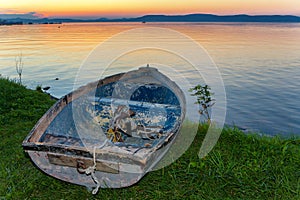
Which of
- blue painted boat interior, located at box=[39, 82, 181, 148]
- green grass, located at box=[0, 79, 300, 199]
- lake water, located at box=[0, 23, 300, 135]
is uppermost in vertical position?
blue painted boat interior, located at box=[39, 82, 181, 148]

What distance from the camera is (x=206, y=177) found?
12.8 feet

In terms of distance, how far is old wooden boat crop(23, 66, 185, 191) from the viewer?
2.80 metres

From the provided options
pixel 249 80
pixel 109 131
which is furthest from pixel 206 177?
pixel 249 80

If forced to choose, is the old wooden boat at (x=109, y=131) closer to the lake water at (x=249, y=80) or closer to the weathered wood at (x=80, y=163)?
the weathered wood at (x=80, y=163)

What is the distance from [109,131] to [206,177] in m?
1.60

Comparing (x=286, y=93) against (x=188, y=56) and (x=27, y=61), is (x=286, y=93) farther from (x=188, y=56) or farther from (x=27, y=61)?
(x=27, y=61)

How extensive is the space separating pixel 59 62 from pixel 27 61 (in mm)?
2694

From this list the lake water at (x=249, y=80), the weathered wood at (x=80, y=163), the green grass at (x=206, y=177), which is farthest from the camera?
the lake water at (x=249, y=80)

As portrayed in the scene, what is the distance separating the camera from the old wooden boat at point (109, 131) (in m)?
2.80

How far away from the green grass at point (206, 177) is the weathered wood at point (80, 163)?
929 millimetres

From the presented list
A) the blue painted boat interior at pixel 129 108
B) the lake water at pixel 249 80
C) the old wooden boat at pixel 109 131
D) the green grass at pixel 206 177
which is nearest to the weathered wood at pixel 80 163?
the old wooden boat at pixel 109 131

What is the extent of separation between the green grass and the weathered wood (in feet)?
3.05

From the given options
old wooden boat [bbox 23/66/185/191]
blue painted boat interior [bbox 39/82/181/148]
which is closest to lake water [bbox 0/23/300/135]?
blue painted boat interior [bbox 39/82/181/148]

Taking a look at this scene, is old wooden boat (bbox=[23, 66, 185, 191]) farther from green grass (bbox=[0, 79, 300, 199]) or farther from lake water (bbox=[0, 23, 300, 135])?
lake water (bbox=[0, 23, 300, 135])
